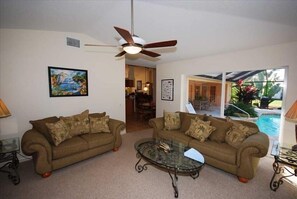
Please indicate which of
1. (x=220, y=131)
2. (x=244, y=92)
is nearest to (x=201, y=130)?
(x=220, y=131)

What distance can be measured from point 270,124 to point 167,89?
3362mm

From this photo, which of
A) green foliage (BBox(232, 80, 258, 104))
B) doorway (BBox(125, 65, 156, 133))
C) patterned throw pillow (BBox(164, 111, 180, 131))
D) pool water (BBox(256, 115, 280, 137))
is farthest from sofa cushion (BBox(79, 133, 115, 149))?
pool water (BBox(256, 115, 280, 137))

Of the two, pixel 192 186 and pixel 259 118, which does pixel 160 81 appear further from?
pixel 192 186

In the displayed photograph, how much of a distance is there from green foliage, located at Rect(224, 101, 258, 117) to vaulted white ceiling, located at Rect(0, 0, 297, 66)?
1.48 m

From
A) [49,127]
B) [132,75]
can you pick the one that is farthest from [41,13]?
[132,75]

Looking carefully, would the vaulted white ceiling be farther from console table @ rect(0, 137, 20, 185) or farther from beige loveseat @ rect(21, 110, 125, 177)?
console table @ rect(0, 137, 20, 185)

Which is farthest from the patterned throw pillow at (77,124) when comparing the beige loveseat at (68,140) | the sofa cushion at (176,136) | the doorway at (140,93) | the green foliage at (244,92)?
the green foliage at (244,92)

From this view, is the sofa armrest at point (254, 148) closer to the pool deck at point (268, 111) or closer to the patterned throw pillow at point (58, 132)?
the pool deck at point (268, 111)

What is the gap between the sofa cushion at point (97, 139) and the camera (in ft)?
10.1

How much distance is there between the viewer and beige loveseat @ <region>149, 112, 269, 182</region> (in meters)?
2.34

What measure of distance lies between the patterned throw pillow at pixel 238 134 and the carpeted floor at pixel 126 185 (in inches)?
24.1

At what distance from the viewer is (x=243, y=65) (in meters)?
3.63

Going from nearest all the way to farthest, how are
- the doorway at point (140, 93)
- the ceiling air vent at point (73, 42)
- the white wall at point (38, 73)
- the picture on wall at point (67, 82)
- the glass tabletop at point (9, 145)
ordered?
the glass tabletop at point (9, 145) < the white wall at point (38, 73) < the picture on wall at point (67, 82) < the ceiling air vent at point (73, 42) < the doorway at point (140, 93)

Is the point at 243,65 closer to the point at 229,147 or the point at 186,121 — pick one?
the point at 186,121
